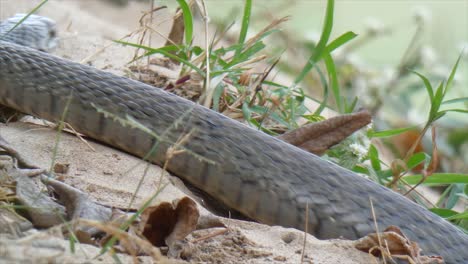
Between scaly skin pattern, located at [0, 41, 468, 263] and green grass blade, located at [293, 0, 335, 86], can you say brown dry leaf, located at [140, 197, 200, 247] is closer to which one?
scaly skin pattern, located at [0, 41, 468, 263]

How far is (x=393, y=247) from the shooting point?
75.6 inches

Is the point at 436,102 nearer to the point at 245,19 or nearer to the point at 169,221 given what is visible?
the point at 245,19

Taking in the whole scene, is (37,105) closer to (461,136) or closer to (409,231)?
(409,231)

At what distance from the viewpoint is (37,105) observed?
241 cm

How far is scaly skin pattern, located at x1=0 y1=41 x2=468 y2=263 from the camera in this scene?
84.1 inches

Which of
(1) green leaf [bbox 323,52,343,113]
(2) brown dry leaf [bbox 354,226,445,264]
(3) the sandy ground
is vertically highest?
(1) green leaf [bbox 323,52,343,113]

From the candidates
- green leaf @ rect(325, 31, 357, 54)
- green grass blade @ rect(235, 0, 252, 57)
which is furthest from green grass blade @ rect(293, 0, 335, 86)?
green grass blade @ rect(235, 0, 252, 57)

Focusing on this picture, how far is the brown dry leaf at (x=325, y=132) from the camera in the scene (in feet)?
8.46

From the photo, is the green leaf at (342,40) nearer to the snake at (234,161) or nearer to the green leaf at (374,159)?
the green leaf at (374,159)

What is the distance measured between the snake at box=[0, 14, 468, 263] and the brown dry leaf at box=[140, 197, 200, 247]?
25 centimetres

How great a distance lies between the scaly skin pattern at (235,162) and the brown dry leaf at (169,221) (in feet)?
0.73

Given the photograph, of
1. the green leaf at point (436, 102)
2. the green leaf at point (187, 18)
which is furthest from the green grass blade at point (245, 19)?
the green leaf at point (436, 102)

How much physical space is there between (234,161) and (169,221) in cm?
45

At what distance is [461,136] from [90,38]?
3.05 m
